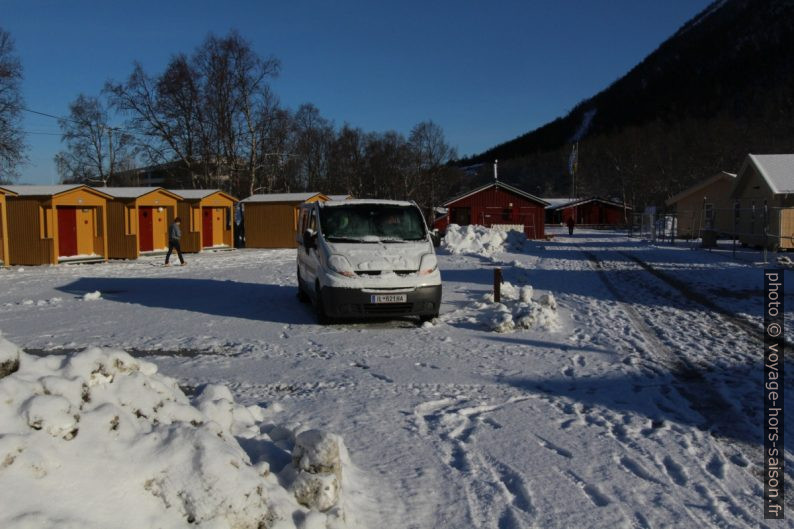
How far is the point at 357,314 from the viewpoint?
9375 millimetres

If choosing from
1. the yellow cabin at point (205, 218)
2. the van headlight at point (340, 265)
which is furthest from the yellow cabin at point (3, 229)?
the van headlight at point (340, 265)

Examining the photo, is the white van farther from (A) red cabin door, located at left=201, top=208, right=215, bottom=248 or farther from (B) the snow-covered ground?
(A) red cabin door, located at left=201, top=208, right=215, bottom=248

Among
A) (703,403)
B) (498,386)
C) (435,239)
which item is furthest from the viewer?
(435,239)

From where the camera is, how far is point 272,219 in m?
33.0

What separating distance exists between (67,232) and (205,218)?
8.21 m

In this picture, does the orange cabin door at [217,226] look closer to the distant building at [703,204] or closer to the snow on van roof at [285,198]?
the snow on van roof at [285,198]

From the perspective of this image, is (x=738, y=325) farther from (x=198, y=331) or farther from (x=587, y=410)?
(x=198, y=331)

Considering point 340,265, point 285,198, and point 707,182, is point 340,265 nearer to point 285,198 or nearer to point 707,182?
point 285,198

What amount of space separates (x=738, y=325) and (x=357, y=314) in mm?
6039

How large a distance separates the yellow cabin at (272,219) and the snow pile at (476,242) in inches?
283

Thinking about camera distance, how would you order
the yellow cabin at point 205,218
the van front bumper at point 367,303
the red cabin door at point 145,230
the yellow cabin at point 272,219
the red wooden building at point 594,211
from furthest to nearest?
→ the red wooden building at point 594,211 → the yellow cabin at point 272,219 → the yellow cabin at point 205,218 → the red cabin door at point 145,230 → the van front bumper at point 367,303

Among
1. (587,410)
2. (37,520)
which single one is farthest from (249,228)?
(37,520)

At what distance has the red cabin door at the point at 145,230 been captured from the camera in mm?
27156

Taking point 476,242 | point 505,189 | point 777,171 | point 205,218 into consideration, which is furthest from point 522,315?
point 505,189
